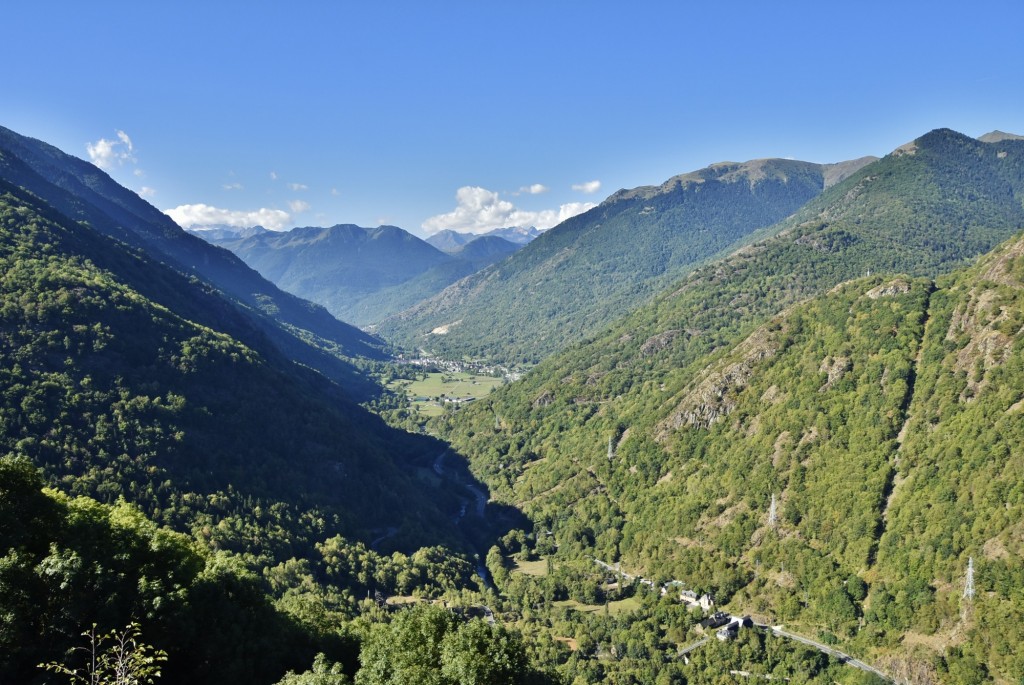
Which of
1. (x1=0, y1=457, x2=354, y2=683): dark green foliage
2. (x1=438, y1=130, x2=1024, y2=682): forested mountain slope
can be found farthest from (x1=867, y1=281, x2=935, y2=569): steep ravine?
(x1=0, y1=457, x2=354, y2=683): dark green foliage

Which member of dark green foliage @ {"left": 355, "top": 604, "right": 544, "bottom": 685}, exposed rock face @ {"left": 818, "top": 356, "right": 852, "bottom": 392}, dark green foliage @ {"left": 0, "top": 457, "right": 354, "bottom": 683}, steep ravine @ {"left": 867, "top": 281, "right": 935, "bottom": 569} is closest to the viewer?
dark green foliage @ {"left": 0, "top": 457, "right": 354, "bottom": 683}

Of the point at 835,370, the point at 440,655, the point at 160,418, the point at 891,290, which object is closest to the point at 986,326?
the point at 835,370

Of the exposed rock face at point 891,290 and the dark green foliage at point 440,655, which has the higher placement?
the exposed rock face at point 891,290

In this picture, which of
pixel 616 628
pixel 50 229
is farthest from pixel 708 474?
pixel 50 229

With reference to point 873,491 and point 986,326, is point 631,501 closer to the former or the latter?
point 873,491

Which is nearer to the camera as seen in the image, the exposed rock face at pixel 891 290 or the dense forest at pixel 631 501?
the dense forest at pixel 631 501

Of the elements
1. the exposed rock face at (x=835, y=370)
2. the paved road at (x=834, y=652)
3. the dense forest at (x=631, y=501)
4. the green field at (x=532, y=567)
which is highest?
the exposed rock face at (x=835, y=370)

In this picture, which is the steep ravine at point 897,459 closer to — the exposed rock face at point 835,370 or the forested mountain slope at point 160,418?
the exposed rock face at point 835,370

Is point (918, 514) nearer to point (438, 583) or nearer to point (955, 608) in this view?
point (955, 608)

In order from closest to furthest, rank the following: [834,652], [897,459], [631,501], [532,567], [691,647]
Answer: [834,652], [691,647], [897,459], [532,567], [631,501]

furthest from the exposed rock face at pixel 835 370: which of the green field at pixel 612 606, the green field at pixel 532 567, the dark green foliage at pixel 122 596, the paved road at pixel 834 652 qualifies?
the dark green foliage at pixel 122 596

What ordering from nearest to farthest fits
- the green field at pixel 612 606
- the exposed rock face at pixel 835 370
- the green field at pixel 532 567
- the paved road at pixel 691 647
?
1. the paved road at pixel 691 647
2. the green field at pixel 612 606
3. the green field at pixel 532 567
4. the exposed rock face at pixel 835 370

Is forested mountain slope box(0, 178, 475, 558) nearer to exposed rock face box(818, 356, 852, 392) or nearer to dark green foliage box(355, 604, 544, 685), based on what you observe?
dark green foliage box(355, 604, 544, 685)

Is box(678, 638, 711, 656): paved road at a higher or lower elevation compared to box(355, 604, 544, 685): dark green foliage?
lower
